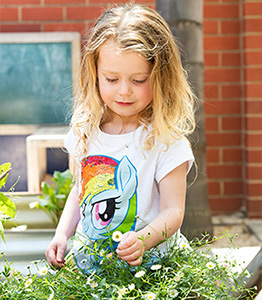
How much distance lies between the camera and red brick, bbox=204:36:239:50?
12.2ft

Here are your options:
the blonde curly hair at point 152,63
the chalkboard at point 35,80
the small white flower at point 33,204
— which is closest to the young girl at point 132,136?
the blonde curly hair at point 152,63

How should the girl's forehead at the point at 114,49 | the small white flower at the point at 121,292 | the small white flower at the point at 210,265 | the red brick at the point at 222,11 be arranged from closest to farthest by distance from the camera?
the small white flower at the point at 121,292
the small white flower at the point at 210,265
the girl's forehead at the point at 114,49
the red brick at the point at 222,11

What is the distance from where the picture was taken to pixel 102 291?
1.17 m

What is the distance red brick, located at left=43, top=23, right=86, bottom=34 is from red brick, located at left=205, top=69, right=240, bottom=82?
3.15ft

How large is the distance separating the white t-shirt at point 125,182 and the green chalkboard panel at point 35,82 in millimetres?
Result: 1943

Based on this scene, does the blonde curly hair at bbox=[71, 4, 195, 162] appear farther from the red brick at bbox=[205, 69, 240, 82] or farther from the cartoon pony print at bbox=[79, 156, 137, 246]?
the red brick at bbox=[205, 69, 240, 82]

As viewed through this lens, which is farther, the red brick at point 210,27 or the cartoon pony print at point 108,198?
the red brick at point 210,27

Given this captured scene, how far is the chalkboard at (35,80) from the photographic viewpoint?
3479 mm

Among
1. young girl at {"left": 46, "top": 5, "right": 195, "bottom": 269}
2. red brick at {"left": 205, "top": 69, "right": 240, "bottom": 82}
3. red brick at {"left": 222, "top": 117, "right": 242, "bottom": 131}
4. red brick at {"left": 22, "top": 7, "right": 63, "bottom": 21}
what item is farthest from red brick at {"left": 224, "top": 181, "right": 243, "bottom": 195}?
young girl at {"left": 46, "top": 5, "right": 195, "bottom": 269}

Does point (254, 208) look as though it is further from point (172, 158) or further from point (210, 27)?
point (172, 158)

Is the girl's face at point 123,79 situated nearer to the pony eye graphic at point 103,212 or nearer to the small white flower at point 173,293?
the pony eye graphic at point 103,212

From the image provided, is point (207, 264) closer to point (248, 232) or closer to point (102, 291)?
point (102, 291)

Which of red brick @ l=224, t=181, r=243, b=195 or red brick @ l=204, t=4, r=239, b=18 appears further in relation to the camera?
red brick @ l=224, t=181, r=243, b=195

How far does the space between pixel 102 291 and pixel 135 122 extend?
595 mm
